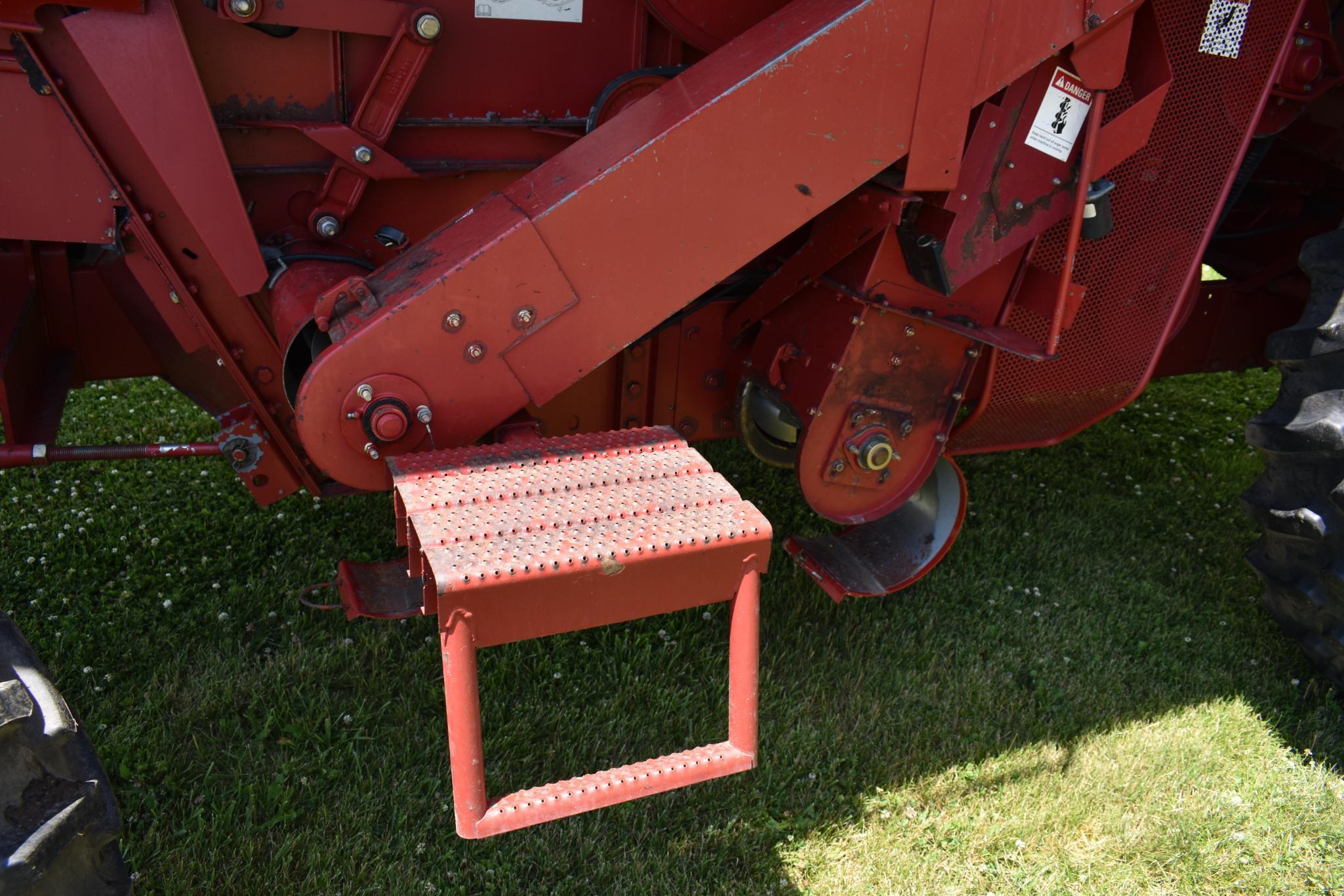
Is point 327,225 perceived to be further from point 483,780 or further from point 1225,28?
point 1225,28

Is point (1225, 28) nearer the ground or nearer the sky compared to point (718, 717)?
nearer the sky

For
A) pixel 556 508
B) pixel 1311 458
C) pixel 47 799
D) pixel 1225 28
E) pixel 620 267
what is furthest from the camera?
pixel 1311 458

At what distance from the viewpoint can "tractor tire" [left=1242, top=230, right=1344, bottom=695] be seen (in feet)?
8.38

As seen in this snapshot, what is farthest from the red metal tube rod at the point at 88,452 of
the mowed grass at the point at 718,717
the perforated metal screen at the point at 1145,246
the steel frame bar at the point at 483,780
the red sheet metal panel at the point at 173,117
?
the perforated metal screen at the point at 1145,246

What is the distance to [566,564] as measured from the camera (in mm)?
1751

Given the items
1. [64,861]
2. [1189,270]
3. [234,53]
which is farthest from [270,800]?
[1189,270]

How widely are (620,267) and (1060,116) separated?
102 centimetres

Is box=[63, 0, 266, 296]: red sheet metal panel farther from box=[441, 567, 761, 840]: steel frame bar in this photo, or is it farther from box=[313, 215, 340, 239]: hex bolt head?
box=[441, 567, 761, 840]: steel frame bar

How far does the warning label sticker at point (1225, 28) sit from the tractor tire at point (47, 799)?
2747 mm

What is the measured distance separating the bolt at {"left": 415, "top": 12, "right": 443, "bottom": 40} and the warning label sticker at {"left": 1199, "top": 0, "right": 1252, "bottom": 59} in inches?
69.0

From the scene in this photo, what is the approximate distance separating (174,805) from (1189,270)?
276 cm

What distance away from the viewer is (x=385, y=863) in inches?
91.8

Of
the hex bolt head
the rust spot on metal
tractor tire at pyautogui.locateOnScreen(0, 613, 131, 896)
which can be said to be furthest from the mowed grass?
the rust spot on metal

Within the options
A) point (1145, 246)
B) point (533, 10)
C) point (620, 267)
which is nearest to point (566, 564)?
point (620, 267)
